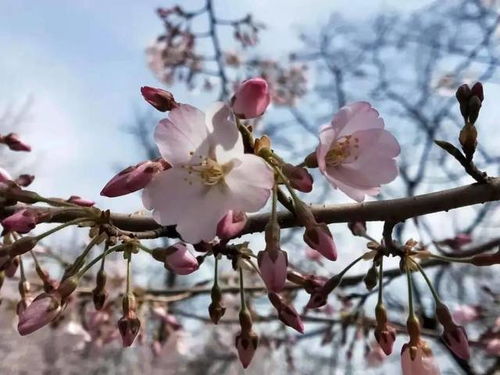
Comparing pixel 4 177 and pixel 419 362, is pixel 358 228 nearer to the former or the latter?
pixel 419 362

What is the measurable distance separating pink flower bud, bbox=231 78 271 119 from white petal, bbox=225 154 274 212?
0.08 metres

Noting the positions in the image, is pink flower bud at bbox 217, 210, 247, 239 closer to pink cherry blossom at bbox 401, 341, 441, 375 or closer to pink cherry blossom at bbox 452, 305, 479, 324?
pink cherry blossom at bbox 401, 341, 441, 375

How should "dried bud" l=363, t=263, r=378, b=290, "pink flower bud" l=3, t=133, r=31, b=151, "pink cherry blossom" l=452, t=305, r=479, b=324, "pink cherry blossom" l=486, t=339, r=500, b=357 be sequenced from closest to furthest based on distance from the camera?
1. "dried bud" l=363, t=263, r=378, b=290
2. "pink flower bud" l=3, t=133, r=31, b=151
3. "pink cherry blossom" l=486, t=339, r=500, b=357
4. "pink cherry blossom" l=452, t=305, r=479, b=324

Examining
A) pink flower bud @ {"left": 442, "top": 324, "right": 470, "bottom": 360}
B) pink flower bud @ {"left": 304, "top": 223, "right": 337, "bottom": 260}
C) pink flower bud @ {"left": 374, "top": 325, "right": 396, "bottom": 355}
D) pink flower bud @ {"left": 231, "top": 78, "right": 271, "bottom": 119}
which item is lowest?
pink flower bud @ {"left": 374, "top": 325, "right": 396, "bottom": 355}

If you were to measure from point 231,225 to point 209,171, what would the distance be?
6.7 inches

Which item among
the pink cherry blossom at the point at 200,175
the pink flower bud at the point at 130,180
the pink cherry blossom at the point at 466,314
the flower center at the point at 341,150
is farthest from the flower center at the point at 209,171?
the pink cherry blossom at the point at 466,314

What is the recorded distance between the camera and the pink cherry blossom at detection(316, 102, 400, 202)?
112 cm

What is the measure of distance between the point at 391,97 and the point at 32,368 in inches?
201

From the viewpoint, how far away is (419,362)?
4.24ft

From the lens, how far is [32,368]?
629 centimetres

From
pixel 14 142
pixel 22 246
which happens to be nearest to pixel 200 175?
pixel 22 246

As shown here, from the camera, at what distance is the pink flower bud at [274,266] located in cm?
105

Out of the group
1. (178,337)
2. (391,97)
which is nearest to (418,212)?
(178,337)

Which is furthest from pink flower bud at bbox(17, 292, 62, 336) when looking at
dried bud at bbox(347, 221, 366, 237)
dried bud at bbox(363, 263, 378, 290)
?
dried bud at bbox(347, 221, 366, 237)
